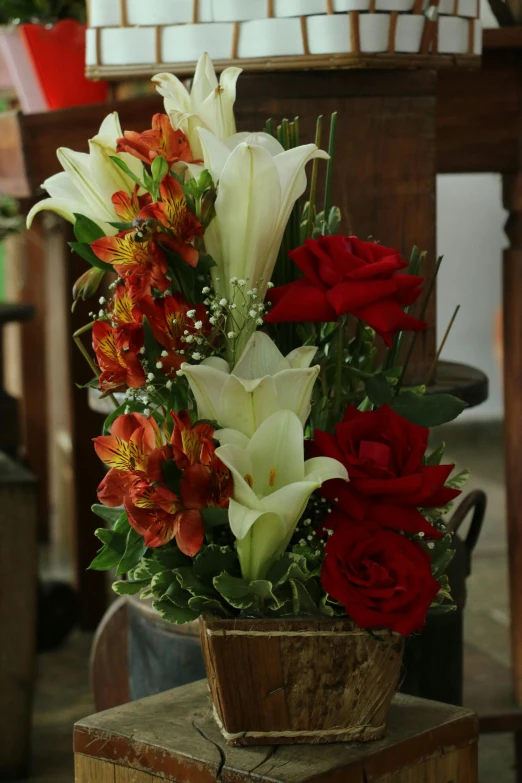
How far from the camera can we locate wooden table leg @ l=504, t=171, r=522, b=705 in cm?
171

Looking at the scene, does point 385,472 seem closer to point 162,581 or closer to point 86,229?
point 162,581

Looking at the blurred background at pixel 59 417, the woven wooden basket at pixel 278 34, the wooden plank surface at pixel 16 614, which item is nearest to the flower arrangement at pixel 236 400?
the woven wooden basket at pixel 278 34

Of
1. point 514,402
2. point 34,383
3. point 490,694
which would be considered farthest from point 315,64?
point 34,383

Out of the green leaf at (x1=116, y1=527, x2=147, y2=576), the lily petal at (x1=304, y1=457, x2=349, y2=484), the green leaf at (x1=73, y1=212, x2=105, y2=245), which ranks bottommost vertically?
the green leaf at (x1=116, y1=527, x2=147, y2=576)

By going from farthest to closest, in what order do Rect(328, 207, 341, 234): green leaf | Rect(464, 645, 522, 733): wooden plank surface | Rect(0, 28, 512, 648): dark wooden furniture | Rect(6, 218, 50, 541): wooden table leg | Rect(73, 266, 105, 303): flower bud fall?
Rect(6, 218, 50, 541): wooden table leg → Rect(464, 645, 522, 733): wooden plank surface → Rect(0, 28, 512, 648): dark wooden furniture → Rect(328, 207, 341, 234): green leaf → Rect(73, 266, 105, 303): flower bud

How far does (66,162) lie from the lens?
0.96 m

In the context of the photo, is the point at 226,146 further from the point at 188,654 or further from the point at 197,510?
the point at 188,654

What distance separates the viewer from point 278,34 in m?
1.23

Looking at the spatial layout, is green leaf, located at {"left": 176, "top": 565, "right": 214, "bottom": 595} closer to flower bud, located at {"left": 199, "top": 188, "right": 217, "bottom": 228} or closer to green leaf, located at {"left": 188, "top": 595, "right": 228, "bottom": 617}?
green leaf, located at {"left": 188, "top": 595, "right": 228, "bottom": 617}

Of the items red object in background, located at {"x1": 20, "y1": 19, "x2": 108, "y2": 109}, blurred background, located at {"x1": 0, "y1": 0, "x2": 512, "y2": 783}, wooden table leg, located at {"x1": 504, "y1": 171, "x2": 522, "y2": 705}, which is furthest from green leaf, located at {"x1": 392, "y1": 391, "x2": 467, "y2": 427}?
red object in background, located at {"x1": 20, "y1": 19, "x2": 108, "y2": 109}

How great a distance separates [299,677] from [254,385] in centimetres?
24

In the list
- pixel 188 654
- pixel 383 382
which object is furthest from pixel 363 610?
pixel 188 654

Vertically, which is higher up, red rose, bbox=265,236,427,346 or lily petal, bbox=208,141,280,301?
lily petal, bbox=208,141,280,301

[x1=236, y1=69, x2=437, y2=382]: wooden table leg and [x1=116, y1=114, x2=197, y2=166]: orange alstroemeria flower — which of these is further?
[x1=236, y1=69, x2=437, y2=382]: wooden table leg
